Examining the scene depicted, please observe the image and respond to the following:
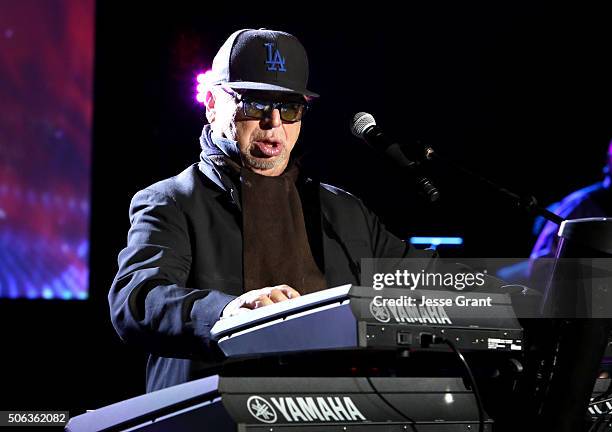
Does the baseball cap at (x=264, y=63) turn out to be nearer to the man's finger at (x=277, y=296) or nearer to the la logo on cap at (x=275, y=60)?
the la logo on cap at (x=275, y=60)

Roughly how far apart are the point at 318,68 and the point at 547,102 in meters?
1.60

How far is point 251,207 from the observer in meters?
2.96

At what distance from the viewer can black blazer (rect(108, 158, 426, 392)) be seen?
2133mm

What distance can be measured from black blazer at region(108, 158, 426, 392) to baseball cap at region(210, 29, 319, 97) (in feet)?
0.96

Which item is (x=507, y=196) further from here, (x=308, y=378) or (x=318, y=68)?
(x=318, y=68)

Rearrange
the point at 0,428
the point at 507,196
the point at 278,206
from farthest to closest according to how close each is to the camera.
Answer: the point at 0,428 < the point at 278,206 < the point at 507,196

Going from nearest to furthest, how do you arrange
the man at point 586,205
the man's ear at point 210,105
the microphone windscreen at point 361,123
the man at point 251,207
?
the microphone windscreen at point 361,123 < the man at point 251,207 < the man's ear at point 210,105 < the man at point 586,205

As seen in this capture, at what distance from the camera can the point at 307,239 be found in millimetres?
3008

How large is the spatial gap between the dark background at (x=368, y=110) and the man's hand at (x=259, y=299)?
3.55 metres

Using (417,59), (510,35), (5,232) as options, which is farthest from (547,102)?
(5,232)

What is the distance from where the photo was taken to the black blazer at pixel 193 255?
213 centimetres

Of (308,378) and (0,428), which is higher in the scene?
(308,378)
